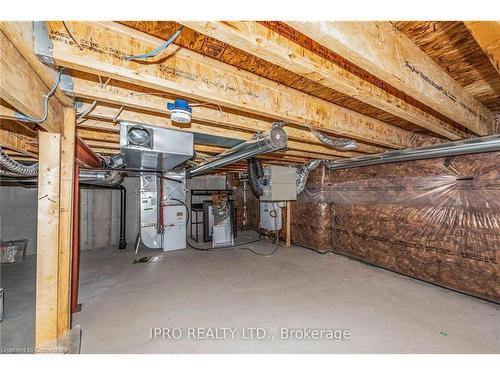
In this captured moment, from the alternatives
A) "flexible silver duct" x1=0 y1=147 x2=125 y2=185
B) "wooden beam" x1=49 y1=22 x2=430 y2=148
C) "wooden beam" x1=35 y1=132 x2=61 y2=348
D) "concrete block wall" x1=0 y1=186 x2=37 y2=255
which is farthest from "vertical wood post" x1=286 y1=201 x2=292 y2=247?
"concrete block wall" x1=0 y1=186 x2=37 y2=255

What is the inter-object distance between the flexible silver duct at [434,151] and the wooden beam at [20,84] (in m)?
3.54

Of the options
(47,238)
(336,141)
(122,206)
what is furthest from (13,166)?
(336,141)

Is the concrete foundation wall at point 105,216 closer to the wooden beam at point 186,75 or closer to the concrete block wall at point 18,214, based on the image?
the concrete block wall at point 18,214

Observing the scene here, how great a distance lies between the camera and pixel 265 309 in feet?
7.43

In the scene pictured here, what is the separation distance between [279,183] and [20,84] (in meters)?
3.36

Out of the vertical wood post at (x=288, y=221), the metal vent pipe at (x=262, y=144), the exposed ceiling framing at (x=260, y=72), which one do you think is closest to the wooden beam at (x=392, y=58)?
the exposed ceiling framing at (x=260, y=72)

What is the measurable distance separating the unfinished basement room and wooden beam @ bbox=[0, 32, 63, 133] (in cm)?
1

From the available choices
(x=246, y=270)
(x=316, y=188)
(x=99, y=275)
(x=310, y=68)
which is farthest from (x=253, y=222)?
(x=310, y=68)

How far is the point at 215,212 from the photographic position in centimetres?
542

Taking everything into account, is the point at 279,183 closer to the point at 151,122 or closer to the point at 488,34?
the point at 151,122

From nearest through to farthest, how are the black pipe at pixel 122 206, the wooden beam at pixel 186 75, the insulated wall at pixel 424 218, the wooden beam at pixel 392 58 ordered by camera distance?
the wooden beam at pixel 392 58
the wooden beam at pixel 186 75
the insulated wall at pixel 424 218
the black pipe at pixel 122 206

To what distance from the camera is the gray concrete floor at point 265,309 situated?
1739 mm

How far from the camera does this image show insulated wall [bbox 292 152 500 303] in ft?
7.85
